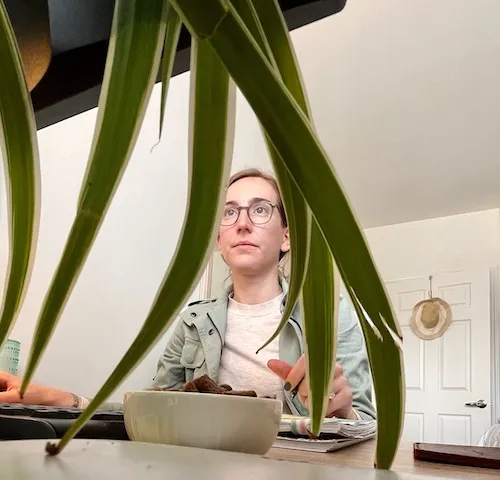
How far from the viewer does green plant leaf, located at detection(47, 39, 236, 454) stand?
18 cm

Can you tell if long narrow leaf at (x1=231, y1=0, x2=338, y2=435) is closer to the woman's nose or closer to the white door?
the woman's nose

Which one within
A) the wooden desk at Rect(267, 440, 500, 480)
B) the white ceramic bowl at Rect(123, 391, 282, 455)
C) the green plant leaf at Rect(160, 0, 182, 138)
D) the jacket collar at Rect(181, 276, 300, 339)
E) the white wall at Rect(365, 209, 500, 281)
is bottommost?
the wooden desk at Rect(267, 440, 500, 480)

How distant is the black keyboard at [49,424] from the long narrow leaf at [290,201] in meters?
0.26

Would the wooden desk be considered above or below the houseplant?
below

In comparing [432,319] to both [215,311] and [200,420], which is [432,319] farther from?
[200,420]

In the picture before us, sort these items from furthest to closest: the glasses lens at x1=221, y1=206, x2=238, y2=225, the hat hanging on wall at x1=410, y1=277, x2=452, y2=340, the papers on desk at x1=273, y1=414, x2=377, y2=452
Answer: the hat hanging on wall at x1=410, y1=277, x2=452, y2=340 → the glasses lens at x1=221, y1=206, x2=238, y2=225 → the papers on desk at x1=273, y1=414, x2=377, y2=452

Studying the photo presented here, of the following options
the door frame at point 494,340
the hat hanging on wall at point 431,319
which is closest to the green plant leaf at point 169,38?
the door frame at point 494,340

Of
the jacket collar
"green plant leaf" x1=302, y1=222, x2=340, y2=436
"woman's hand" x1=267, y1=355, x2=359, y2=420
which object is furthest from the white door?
"green plant leaf" x1=302, y1=222, x2=340, y2=436

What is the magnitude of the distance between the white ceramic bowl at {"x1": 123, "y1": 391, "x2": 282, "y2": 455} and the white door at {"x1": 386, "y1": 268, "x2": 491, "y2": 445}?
132 inches

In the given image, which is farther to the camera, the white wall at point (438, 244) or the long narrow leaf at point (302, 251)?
the white wall at point (438, 244)

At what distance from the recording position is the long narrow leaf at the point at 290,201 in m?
0.19

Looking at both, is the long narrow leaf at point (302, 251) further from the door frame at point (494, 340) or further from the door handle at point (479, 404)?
the door handle at point (479, 404)

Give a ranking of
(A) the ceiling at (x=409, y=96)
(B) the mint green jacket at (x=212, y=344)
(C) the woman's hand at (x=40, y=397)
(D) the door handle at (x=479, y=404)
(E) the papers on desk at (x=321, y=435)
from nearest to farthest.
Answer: (E) the papers on desk at (x=321, y=435) < (C) the woman's hand at (x=40, y=397) < (B) the mint green jacket at (x=212, y=344) < (A) the ceiling at (x=409, y=96) < (D) the door handle at (x=479, y=404)

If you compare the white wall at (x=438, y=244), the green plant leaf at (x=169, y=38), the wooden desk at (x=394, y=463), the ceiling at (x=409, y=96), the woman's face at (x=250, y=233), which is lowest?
the wooden desk at (x=394, y=463)
